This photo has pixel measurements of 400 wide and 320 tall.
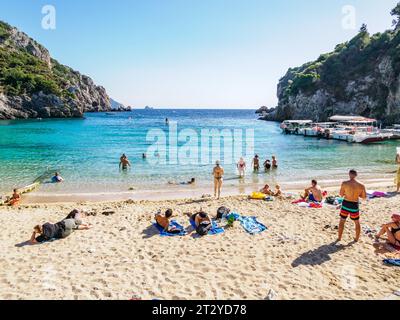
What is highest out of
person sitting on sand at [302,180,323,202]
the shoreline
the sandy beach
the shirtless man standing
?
the shirtless man standing

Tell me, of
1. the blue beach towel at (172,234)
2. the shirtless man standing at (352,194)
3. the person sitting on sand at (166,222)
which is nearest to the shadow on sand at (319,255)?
the shirtless man standing at (352,194)

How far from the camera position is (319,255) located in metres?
7.80

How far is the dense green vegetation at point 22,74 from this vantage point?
8794 cm

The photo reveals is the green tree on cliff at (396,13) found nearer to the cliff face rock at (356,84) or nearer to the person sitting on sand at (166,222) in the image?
the cliff face rock at (356,84)

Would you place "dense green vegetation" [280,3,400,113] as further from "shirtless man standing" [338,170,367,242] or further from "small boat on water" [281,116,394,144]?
"shirtless man standing" [338,170,367,242]

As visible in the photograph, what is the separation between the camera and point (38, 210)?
1241 cm

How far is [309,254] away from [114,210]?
7349 mm

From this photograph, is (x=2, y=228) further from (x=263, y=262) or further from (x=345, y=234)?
(x=345, y=234)

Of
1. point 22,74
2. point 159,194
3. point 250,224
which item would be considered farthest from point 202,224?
point 22,74

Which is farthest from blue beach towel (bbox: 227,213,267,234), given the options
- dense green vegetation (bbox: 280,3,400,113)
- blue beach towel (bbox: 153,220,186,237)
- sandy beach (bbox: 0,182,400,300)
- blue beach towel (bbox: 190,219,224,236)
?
dense green vegetation (bbox: 280,3,400,113)

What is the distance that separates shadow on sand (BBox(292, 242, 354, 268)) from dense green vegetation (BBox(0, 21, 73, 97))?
95.6m

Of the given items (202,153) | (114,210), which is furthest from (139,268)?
(202,153)

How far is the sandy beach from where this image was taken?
245 inches

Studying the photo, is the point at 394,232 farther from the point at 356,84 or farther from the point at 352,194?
the point at 356,84
